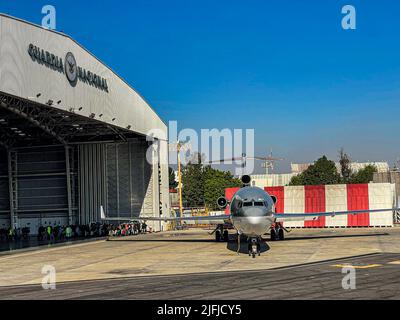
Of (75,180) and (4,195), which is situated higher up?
(75,180)

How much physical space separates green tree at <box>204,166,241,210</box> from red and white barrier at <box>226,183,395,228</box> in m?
53.2

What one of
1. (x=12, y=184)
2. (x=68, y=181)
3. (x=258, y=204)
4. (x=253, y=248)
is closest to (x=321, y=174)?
(x=68, y=181)

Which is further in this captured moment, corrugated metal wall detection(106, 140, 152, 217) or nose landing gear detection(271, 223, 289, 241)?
corrugated metal wall detection(106, 140, 152, 217)

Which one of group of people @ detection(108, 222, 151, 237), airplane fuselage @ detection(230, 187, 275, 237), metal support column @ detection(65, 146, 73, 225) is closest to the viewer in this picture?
airplane fuselage @ detection(230, 187, 275, 237)

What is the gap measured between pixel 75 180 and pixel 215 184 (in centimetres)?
6326

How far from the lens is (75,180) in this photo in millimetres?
51406

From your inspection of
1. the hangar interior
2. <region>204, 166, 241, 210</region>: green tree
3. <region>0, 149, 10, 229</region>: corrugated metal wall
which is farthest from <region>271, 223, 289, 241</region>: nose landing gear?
<region>204, 166, 241, 210</region>: green tree

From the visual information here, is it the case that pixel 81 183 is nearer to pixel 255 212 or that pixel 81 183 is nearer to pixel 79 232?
pixel 79 232

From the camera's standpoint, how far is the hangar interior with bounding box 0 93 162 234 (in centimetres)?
5094

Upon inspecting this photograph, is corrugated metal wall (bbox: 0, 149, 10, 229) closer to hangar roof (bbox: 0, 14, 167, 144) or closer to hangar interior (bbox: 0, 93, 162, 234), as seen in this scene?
hangar interior (bbox: 0, 93, 162, 234)

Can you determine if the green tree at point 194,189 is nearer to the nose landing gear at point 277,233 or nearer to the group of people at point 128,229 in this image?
the group of people at point 128,229

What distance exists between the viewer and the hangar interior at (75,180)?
5094 centimetres

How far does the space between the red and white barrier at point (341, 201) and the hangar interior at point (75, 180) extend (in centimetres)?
1413
